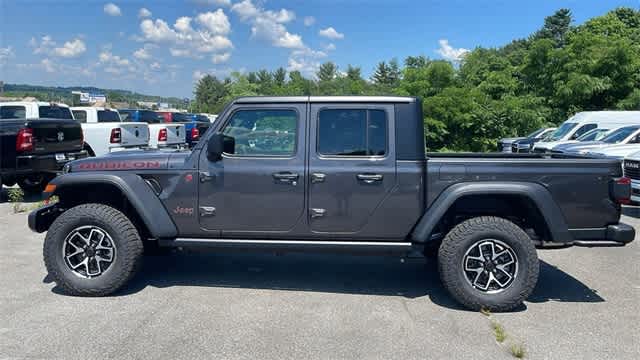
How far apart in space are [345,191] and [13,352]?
2816mm

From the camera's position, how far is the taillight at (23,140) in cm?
895

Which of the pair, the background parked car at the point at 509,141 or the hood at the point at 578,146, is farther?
the background parked car at the point at 509,141

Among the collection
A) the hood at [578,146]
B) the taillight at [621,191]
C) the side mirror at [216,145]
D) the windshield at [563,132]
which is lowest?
the taillight at [621,191]

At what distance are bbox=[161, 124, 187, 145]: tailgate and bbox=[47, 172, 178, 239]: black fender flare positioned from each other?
9.66m

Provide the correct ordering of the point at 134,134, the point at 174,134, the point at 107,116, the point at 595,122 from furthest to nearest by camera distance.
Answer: the point at 107,116 < the point at 595,122 < the point at 174,134 < the point at 134,134

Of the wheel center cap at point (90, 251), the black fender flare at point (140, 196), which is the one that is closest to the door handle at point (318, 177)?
the black fender flare at point (140, 196)

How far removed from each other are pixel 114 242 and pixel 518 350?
355 centimetres

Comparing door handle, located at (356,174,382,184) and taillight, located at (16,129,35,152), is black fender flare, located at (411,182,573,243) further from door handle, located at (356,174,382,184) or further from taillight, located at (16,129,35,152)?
taillight, located at (16,129,35,152)

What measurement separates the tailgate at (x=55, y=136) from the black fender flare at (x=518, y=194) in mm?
7796

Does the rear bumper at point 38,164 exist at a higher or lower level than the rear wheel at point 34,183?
higher

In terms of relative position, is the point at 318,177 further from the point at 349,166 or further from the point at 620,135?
the point at 620,135

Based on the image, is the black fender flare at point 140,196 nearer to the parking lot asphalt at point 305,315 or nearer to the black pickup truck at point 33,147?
the parking lot asphalt at point 305,315

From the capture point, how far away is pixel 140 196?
4613 millimetres

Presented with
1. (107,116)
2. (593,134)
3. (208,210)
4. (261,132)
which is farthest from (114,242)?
(593,134)
